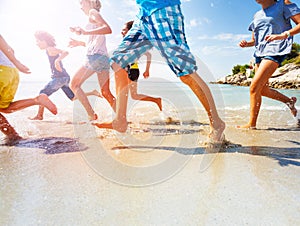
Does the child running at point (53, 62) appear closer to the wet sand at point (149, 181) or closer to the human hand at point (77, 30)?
the human hand at point (77, 30)

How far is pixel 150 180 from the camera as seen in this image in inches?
56.9

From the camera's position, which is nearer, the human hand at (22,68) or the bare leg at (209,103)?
the bare leg at (209,103)

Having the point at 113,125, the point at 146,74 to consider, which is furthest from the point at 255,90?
the point at 113,125

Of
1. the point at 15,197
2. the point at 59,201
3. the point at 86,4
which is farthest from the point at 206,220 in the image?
the point at 86,4

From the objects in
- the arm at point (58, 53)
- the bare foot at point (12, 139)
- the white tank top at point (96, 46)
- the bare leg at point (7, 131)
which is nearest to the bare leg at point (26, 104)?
the bare leg at point (7, 131)

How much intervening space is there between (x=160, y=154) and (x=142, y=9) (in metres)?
1.29

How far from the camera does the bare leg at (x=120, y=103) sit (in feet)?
7.77

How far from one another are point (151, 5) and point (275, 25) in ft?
5.24

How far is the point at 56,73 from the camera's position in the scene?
399 centimetres

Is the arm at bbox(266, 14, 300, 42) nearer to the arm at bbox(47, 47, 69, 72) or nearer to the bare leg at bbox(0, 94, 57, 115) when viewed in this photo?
the bare leg at bbox(0, 94, 57, 115)

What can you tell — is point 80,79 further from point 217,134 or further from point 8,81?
point 217,134

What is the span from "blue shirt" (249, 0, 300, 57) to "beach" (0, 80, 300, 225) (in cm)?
100

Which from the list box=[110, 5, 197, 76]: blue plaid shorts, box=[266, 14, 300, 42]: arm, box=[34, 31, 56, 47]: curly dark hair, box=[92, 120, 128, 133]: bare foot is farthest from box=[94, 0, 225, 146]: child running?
box=[34, 31, 56, 47]: curly dark hair

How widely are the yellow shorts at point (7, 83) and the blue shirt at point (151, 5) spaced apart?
146 centimetres
